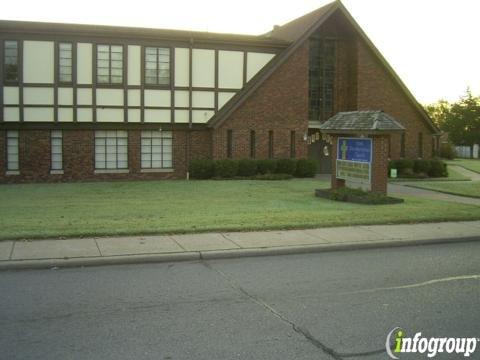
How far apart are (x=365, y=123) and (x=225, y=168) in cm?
938

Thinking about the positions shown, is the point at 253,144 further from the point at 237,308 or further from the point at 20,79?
the point at 237,308

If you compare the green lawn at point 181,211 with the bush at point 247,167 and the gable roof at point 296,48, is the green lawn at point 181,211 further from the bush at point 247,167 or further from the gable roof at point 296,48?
the gable roof at point 296,48

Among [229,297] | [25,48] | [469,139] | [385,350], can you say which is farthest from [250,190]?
[469,139]

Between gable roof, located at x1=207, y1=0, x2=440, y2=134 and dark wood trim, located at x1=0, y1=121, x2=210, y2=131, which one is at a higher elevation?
gable roof, located at x1=207, y1=0, x2=440, y2=134

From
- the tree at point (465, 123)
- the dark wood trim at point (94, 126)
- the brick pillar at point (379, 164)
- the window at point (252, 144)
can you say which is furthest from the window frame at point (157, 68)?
the tree at point (465, 123)

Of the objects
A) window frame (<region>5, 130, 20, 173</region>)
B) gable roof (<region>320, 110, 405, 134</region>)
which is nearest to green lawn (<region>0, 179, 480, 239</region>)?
gable roof (<region>320, 110, 405, 134</region>)

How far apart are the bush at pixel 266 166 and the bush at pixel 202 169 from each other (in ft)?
7.39

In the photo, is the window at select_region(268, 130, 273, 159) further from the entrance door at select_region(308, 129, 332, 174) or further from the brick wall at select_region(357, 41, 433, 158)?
the brick wall at select_region(357, 41, 433, 158)

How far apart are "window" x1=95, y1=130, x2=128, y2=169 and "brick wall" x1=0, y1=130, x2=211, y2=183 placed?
0.74ft

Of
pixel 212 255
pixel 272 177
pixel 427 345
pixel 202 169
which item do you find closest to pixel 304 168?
pixel 272 177

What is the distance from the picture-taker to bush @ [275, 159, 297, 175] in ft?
89.4

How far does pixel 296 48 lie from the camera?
90.7ft

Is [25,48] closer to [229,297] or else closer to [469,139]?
[229,297]

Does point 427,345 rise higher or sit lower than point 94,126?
lower
